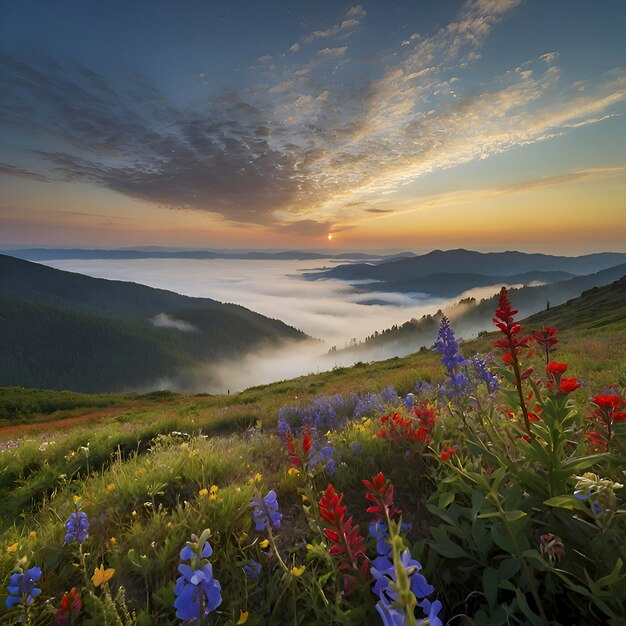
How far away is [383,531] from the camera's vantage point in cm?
204

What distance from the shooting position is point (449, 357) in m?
3.03

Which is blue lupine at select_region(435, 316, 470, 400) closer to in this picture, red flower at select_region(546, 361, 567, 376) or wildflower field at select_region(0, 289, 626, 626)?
wildflower field at select_region(0, 289, 626, 626)

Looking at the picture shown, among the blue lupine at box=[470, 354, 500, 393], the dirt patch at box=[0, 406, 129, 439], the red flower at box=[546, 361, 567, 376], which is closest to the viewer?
the red flower at box=[546, 361, 567, 376]

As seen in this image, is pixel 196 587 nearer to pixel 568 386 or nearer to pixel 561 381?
pixel 568 386

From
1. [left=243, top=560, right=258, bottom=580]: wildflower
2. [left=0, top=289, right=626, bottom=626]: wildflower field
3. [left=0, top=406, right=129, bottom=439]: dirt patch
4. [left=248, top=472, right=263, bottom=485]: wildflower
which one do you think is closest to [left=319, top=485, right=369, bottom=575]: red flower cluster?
[left=0, top=289, right=626, bottom=626]: wildflower field

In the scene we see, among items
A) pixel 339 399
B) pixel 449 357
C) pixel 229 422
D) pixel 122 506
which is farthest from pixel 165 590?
pixel 229 422

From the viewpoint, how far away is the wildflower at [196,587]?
53.7 inches

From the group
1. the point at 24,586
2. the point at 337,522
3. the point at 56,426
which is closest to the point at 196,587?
the point at 337,522

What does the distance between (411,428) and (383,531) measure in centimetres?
206

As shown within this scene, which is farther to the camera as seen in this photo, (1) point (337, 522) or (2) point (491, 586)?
(2) point (491, 586)

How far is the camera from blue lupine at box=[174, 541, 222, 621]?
1365 millimetres

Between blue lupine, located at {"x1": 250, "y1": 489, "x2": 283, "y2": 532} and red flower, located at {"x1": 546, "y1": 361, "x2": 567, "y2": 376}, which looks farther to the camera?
blue lupine, located at {"x1": 250, "y1": 489, "x2": 283, "y2": 532}

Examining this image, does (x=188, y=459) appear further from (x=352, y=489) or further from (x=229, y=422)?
(x=229, y=422)

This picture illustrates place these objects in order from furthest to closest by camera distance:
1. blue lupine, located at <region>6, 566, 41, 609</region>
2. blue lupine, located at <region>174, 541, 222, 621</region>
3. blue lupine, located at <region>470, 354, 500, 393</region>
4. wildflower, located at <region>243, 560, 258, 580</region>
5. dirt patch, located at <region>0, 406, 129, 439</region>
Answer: dirt patch, located at <region>0, 406, 129, 439</region> → blue lupine, located at <region>470, 354, 500, 393</region> → wildflower, located at <region>243, 560, 258, 580</region> → blue lupine, located at <region>6, 566, 41, 609</region> → blue lupine, located at <region>174, 541, 222, 621</region>
